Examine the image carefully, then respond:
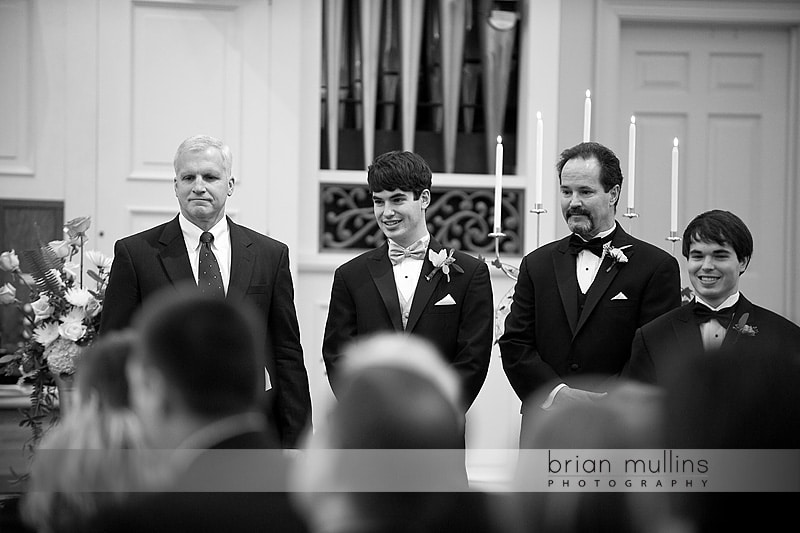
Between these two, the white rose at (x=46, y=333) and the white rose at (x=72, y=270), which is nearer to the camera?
the white rose at (x=46, y=333)

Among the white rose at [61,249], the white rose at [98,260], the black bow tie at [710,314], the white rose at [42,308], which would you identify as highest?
the white rose at [61,249]

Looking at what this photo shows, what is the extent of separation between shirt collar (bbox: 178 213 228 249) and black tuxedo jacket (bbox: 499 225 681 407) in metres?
0.74

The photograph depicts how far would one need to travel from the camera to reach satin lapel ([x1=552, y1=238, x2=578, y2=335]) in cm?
240

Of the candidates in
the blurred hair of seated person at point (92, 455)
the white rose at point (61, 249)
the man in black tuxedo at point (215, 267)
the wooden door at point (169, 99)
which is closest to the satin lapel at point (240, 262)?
the man in black tuxedo at point (215, 267)

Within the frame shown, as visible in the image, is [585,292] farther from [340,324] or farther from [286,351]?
[286,351]

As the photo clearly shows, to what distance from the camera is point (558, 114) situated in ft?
14.8

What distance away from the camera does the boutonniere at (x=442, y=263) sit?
7.92 ft

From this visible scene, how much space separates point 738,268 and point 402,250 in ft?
2.65

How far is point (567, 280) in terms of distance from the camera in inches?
96.0

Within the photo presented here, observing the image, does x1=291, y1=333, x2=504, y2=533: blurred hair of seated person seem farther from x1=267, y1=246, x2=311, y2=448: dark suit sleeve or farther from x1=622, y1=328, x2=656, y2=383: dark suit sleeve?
x1=267, y1=246, x2=311, y2=448: dark suit sleeve

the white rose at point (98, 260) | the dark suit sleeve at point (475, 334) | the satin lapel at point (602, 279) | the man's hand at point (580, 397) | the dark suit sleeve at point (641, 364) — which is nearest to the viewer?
the man's hand at point (580, 397)

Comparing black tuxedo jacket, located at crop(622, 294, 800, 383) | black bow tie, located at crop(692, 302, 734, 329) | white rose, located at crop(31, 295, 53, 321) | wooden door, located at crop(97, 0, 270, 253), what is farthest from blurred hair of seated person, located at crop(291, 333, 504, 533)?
wooden door, located at crop(97, 0, 270, 253)

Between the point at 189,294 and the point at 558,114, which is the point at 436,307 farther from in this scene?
the point at 558,114

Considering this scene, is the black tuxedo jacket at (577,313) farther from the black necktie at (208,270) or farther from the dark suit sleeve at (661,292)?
the black necktie at (208,270)
